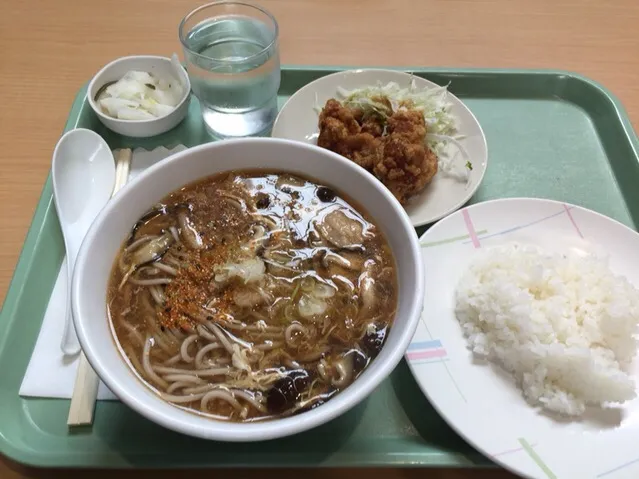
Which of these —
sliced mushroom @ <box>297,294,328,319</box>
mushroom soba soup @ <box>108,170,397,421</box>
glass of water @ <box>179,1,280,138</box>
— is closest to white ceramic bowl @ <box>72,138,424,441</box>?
mushroom soba soup @ <box>108,170,397,421</box>

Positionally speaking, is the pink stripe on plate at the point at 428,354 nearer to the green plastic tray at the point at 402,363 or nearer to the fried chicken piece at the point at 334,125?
the green plastic tray at the point at 402,363

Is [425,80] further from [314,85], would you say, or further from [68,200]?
[68,200]

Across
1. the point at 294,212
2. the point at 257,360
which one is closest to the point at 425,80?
the point at 294,212

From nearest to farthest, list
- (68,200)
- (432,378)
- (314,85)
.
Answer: (432,378), (68,200), (314,85)

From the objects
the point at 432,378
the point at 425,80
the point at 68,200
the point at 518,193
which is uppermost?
the point at 425,80

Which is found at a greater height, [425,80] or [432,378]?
[425,80]

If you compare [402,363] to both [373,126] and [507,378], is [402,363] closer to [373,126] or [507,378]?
[507,378]

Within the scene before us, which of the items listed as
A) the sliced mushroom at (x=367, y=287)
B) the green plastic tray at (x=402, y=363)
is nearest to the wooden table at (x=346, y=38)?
the green plastic tray at (x=402, y=363)
